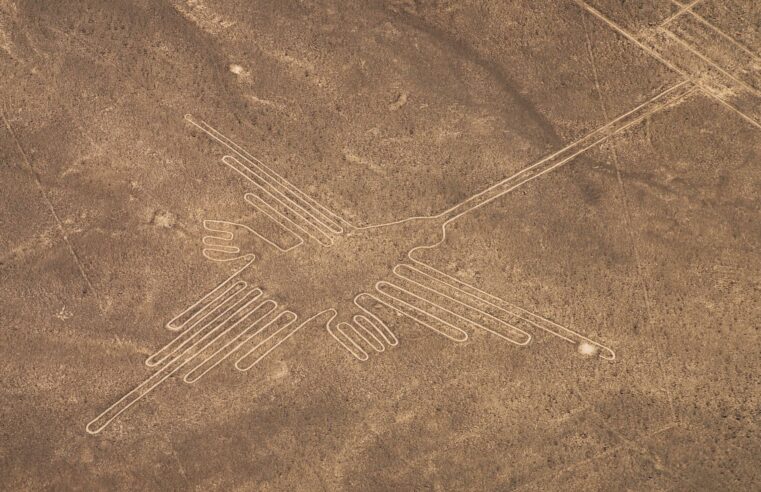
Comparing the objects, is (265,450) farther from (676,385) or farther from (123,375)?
(676,385)

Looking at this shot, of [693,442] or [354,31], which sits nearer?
[693,442]

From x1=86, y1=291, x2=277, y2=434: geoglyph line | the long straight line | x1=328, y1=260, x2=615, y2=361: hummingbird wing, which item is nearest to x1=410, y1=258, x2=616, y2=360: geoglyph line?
x1=328, y1=260, x2=615, y2=361: hummingbird wing

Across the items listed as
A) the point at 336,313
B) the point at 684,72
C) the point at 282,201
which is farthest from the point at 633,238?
the point at 282,201

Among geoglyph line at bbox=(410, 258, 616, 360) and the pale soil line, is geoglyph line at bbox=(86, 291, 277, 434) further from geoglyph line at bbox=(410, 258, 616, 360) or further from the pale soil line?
the pale soil line

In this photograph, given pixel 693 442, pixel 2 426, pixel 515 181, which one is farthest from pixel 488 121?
pixel 2 426

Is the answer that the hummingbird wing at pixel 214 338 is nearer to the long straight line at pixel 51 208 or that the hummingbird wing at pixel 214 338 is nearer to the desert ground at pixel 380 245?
the desert ground at pixel 380 245

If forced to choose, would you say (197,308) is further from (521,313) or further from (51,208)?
(521,313)

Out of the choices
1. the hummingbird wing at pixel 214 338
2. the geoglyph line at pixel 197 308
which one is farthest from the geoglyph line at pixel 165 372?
the geoglyph line at pixel 197 308
